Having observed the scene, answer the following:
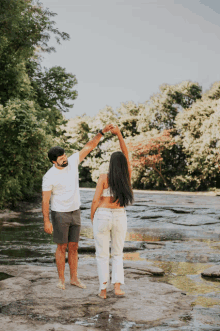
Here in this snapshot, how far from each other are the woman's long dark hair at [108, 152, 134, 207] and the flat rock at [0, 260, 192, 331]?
43.4 inches

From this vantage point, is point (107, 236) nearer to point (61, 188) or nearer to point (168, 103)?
point (61, 188)

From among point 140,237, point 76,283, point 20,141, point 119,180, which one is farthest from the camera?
point 20,141

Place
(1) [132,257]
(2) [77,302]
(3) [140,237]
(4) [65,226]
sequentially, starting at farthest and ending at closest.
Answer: (3) [140,237]
(1) [132,257]
(4) [65,226]
(2) [77,302]

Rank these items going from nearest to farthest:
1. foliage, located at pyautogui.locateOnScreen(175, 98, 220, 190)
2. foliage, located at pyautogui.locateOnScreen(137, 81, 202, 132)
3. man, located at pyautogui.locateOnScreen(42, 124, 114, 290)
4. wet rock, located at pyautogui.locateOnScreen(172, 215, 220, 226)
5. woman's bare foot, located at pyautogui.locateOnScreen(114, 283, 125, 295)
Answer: woman's bare foot, located at pyautogui.locateOnScreen(114, 283, 125, 295)
man, located at pyautogui.locateOnScreen(42, 124, 114, 290)
wet rock, located at pyautogui.locateOnScreen(172, 215, 220, 226)
foliage, located at pyautogui.locateOnScreen(175, 98, 220, 190)
foliage, located at pyautogui.locateOnScreen(137, 81, 202, 132)

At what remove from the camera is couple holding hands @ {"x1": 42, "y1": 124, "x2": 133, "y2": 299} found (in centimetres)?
430

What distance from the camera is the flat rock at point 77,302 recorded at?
3629 mm

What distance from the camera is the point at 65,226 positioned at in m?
4.57

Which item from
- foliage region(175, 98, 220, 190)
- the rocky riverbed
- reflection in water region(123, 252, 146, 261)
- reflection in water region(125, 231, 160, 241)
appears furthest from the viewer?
foliage region(175, 98, 220, 190)

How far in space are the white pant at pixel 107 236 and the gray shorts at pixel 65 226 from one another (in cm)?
38

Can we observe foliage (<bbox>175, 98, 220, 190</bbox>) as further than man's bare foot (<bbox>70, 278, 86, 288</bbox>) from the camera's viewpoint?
Yes

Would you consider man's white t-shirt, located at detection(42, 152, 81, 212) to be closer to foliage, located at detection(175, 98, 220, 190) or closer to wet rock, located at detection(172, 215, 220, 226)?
wet rock, located at detection(172, 215, 220, 226)

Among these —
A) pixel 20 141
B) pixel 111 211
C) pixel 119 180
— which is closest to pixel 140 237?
pixel 20 141

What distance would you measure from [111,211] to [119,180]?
1.20 ft

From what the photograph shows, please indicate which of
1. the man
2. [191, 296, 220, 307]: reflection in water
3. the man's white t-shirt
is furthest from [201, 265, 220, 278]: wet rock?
the man's white t-shirt
